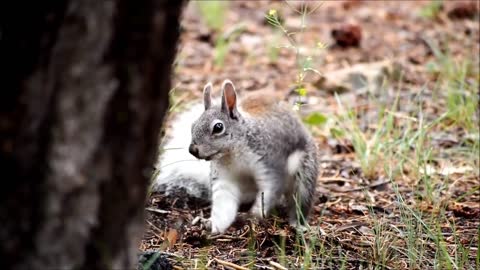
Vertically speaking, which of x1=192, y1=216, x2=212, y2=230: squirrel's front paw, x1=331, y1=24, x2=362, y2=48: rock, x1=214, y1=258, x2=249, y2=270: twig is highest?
x1=331, y1=24, x2=362, y2=48: rock

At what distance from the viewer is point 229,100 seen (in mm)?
3557

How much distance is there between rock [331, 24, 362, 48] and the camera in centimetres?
667

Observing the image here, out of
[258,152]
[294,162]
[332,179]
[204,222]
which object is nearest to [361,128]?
[332,179]

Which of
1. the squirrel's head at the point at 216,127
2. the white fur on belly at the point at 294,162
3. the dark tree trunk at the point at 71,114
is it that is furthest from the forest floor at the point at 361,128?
the dark tree trunk at the point at 71,114

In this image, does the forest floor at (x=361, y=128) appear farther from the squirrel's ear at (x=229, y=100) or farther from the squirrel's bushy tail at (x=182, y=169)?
the squirrel's ear at (x=229, y=100)

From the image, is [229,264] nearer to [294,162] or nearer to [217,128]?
[217,128]

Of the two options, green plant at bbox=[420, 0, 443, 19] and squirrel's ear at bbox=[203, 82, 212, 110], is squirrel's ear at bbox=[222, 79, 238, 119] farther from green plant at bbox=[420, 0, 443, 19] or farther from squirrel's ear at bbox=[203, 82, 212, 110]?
green plant at bbox=[420, 0, 443, 19]

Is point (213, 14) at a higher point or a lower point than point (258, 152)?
higher

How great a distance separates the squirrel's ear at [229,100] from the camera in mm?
3512

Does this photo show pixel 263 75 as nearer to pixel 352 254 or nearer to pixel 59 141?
pixel 352 254

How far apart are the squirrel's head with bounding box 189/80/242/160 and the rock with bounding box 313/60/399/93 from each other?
6.96 feet

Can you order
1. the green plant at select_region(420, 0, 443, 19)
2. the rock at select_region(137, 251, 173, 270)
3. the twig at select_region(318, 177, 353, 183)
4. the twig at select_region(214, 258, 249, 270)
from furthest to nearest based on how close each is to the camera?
the green plant at select_region(420, 0, 443, 19) → the twig at select_region(318, 177, 353, 183) → the twig at select_region(214, 258, 249, 270) → the rock at select_region(137, 251, 173, 270)

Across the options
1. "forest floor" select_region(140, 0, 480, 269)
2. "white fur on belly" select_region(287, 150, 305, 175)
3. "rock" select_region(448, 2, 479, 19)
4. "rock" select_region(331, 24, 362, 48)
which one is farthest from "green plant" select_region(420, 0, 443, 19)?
"white fur on belly" select_region(287, 150, 305, 175)

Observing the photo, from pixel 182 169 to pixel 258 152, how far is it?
1.39 ft
